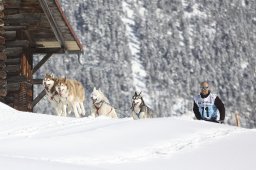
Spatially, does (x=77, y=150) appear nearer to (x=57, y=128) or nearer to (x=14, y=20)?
(x=57, y=128)

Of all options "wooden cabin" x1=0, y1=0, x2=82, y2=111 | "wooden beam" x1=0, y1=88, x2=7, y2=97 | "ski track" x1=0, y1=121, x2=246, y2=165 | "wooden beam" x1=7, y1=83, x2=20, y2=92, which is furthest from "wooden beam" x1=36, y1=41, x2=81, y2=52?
"ski track" x1=0, y1=121, x2=246, y2=165

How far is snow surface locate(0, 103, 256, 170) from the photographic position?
764 cm

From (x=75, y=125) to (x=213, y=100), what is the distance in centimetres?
329

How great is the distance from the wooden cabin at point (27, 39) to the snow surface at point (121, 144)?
912cm

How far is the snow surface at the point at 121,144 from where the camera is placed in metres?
7.64

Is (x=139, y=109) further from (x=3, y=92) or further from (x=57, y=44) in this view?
(x=57, y=44)

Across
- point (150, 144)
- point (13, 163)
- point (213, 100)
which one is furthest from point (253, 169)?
point (213, 100)

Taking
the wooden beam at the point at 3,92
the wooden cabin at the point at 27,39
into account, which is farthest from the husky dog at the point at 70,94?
the wooden cabin at the point at 27,39

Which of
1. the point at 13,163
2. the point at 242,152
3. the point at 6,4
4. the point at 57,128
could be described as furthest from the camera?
the point at 6,4

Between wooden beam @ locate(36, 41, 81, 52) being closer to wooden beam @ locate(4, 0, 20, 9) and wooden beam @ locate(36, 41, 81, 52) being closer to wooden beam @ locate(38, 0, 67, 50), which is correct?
wooden beam @ locate(38, 0, 67, 50)

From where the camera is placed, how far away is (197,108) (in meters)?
13.0

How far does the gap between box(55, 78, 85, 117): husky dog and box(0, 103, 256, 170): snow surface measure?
6773mm

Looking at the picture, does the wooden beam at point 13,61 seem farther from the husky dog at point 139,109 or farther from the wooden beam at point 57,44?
the husky dog at point 139,109

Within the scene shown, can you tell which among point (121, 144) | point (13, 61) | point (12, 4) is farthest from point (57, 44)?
point (121, 144)
